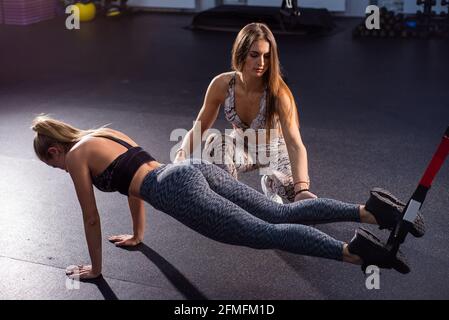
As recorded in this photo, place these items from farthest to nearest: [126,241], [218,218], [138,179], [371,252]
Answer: [126,241], [138,179], [218,218], [371,252]

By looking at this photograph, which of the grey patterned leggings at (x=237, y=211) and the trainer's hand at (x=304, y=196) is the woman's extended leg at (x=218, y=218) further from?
the trainer's hand at (x=304, y=196)

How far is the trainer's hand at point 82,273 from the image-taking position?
2.27m

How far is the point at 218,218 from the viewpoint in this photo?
6.64ft

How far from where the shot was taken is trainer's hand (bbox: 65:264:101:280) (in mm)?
2271

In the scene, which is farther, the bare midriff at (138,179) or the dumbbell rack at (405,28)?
the dumbbell rack at (405,28)

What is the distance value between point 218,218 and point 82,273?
0.59 meters

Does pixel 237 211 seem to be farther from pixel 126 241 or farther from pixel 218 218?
pixel 126 241

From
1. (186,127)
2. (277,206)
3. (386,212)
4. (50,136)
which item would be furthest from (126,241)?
(186,127)

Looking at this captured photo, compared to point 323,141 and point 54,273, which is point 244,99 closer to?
point 54,273

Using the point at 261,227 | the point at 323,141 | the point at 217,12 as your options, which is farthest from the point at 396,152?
the point at 217,12

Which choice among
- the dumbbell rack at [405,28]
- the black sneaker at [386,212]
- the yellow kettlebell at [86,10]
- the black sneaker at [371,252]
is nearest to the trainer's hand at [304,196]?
the black sneaker at [386,212]

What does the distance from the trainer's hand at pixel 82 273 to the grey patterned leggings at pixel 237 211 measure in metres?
0.37

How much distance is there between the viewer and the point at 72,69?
18.1ft

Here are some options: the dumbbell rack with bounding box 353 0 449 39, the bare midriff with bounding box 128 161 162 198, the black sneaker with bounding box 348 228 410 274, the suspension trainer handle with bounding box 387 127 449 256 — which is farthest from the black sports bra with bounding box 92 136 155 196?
the dumbbell rack with bounding box 353 0 449 39
